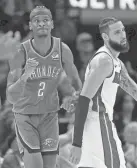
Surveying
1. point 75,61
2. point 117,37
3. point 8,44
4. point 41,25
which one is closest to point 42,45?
point 41,25

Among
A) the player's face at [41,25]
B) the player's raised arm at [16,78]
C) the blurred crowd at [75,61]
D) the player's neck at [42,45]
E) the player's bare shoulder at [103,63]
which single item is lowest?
the blurred crowd at [75,61]

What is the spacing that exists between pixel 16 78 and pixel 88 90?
868 mm

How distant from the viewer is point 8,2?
6793mm

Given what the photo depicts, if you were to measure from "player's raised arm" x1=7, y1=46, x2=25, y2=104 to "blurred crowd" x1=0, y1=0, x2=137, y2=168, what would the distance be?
2.21 metres

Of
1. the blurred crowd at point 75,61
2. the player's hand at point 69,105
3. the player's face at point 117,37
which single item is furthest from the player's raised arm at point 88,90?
the blurred crowd at point 75,61

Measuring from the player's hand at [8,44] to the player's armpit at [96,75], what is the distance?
3.19 meters

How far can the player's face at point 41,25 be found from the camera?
404 centimetres

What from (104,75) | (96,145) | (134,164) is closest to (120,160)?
(96,145)

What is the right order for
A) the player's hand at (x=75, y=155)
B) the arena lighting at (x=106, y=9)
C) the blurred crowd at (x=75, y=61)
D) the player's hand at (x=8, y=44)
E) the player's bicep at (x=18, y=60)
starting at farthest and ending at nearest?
the arena lighting at (x=106, y=9)
the player's hand at (x=8, y=44)
the blurred crowd at (x=75, y=61)
the player's bicep at (x=18, y=60)
the player's hand at (x=75, y=155)

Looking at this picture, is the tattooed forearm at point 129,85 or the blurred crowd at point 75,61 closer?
the tattooed forearm at point 129,85

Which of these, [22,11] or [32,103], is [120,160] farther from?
[22,11]

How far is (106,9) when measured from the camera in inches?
284

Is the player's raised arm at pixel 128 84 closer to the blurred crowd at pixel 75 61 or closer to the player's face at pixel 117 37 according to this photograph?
the player's face at pixel 117 37

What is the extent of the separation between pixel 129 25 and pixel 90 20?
1.84 feet
